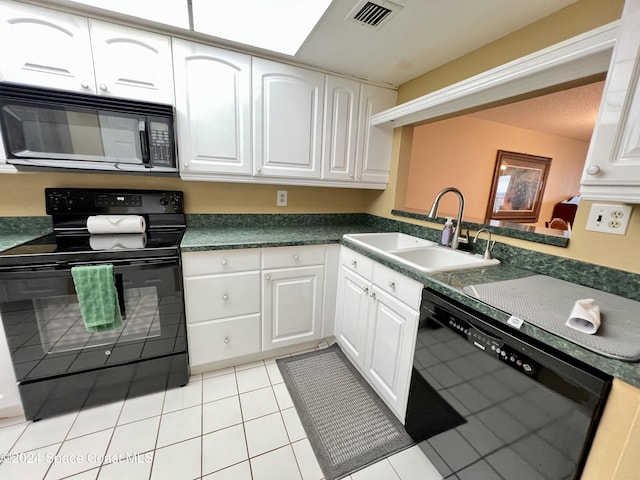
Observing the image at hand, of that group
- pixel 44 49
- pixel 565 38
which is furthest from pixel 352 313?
pixel 44 49

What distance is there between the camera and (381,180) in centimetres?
224

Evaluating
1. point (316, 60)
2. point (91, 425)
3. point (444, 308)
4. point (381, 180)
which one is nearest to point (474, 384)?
point (444, 308)

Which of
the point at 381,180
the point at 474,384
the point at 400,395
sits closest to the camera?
the point at 474,384

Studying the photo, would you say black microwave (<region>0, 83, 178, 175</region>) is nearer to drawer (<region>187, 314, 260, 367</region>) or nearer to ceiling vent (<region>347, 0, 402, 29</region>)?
drawer (<region>187, 314, 260, 367</region>)

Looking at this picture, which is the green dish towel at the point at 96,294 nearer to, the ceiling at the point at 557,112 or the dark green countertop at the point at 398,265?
the dark green countertop at the point at 398,265

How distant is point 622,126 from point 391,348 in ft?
4.14

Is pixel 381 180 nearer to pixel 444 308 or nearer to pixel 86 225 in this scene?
pixel 444 308

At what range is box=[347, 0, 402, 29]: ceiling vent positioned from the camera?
47.6 inches

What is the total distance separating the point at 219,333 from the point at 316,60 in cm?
192

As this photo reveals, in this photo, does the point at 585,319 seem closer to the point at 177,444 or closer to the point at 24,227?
the point at 177,444

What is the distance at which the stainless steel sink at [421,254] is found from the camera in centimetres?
133

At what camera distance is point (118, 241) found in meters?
1.52

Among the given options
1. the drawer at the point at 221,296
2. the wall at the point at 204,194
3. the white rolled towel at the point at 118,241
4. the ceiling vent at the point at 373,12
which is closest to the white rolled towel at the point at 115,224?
the white rolled towel at the point at 118,241

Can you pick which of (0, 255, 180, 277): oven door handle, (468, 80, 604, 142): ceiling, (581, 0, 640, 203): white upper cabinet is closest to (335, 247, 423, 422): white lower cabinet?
(581, 0, 640, 203): white upper cabinet
